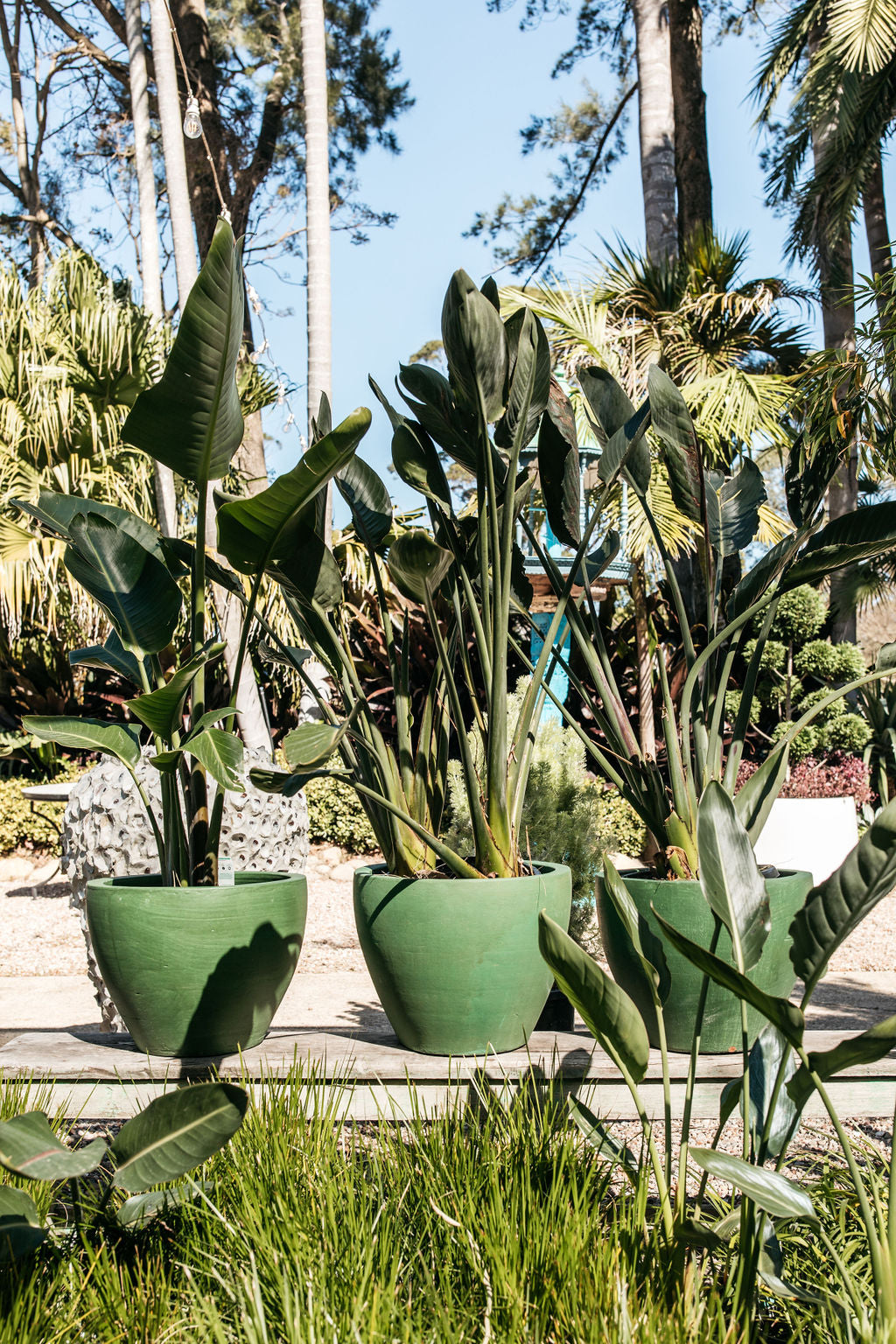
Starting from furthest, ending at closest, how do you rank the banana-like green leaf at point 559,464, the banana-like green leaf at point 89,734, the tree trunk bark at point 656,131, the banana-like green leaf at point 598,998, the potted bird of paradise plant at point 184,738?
the tree trunk bark at point 656,131, the banana-like green leaf at point 559,464, the banana-like green leaf at point 89,734, the potted bird of paradise plant at point 184,738, the banana-like green leaf at point 598,998

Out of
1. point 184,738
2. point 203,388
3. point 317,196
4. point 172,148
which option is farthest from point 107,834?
point 172,148

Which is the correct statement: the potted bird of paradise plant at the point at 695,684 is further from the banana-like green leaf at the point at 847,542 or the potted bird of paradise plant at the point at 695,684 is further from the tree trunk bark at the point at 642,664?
the tree trunk bark at the point at 642,664

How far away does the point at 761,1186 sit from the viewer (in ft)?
3.65

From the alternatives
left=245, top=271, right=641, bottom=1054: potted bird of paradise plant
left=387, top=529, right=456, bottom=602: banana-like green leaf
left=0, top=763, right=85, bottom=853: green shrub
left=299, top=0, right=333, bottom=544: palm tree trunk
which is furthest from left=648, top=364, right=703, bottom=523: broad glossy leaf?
left=0, top=763, right=85, bottom=853: green shrub

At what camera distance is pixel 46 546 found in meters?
6.77

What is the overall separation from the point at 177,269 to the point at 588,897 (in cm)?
411

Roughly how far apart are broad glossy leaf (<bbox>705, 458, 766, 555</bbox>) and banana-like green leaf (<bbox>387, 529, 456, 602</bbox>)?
0.62 m

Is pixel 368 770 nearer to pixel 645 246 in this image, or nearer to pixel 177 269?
pixel 177 269

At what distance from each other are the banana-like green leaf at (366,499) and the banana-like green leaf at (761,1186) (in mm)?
1346

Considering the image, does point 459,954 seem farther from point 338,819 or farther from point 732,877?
point 338,819

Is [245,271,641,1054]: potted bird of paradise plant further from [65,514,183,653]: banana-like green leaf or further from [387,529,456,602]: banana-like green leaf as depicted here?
[65,514,183,653]: banana-like green leaf

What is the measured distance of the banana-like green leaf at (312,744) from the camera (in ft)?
4.65

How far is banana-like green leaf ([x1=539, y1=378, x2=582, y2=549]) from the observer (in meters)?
1.94

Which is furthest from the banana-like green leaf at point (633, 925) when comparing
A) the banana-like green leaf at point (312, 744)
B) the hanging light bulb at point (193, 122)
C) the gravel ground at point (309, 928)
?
the hanging light bulb at point (193, 122)
